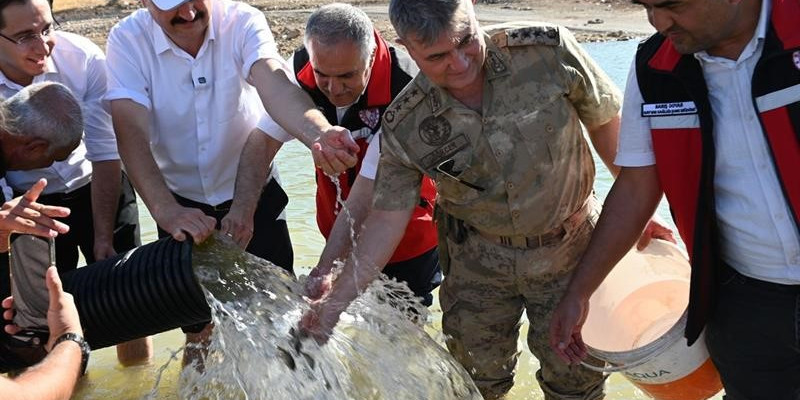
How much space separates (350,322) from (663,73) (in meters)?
1.52

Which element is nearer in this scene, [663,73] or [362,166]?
[663,73]

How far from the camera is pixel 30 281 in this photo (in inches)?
143

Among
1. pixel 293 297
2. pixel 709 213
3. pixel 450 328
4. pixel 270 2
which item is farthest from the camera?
pixel 270 2

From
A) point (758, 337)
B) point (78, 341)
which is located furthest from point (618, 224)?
point (78, 341)

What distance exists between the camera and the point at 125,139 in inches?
162

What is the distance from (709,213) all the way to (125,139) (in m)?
2.36

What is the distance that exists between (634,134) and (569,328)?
744 mm

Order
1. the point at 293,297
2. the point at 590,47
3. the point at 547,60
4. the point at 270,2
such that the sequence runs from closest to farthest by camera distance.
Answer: the point at 547,60
the point at 293,297
the point at 590,47
the point at 270,2

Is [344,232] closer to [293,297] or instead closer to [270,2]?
[293,297]

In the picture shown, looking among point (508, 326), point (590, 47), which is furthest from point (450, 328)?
point (590, 47)

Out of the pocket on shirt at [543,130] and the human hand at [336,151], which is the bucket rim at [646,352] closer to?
the pocket on shirt at [543,130]

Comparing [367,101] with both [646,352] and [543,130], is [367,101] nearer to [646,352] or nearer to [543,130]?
[543,130]

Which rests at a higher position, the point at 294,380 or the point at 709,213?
the point at 709,213

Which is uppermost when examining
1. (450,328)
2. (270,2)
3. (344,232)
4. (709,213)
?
(709,213)
